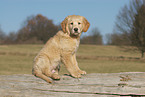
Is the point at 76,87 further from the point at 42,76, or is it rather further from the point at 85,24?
the point at 85,24

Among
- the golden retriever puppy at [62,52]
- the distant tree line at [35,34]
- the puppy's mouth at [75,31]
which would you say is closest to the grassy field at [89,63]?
the golden retriever puppy at [62,52]

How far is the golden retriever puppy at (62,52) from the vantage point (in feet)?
13.5

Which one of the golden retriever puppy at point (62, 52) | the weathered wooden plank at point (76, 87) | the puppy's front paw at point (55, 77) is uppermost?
the golden retriever puppy at point (62, 52)

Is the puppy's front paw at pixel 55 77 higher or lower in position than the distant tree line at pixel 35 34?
lower

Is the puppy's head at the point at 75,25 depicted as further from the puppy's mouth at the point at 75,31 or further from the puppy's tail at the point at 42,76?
the puppy's tail at the point at 42,76

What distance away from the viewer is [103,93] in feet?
13.0

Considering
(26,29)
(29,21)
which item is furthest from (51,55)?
(29,21)

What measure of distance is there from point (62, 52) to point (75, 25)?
0.69 meters

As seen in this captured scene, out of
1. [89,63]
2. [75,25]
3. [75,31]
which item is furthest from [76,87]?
[89,63]

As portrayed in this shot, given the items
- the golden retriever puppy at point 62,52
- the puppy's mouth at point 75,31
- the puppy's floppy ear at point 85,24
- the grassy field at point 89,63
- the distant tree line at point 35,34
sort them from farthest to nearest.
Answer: the distant tree line at point 35,34, the grassy field at point 89,63, the puppy's floppy ear at point 85,24, the golden retriever puppy at point 62,52, the puppy's mouth at point 75,31

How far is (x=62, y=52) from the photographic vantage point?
13.7 feet

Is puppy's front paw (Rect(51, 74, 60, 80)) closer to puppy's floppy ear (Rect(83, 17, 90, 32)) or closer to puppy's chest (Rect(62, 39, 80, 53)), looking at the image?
puppy's chest (Rect(62, 39, 80, 53))

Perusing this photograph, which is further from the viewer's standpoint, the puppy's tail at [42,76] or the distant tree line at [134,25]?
the distant tree line at [134,25]

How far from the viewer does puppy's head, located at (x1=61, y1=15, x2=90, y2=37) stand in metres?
3.99
